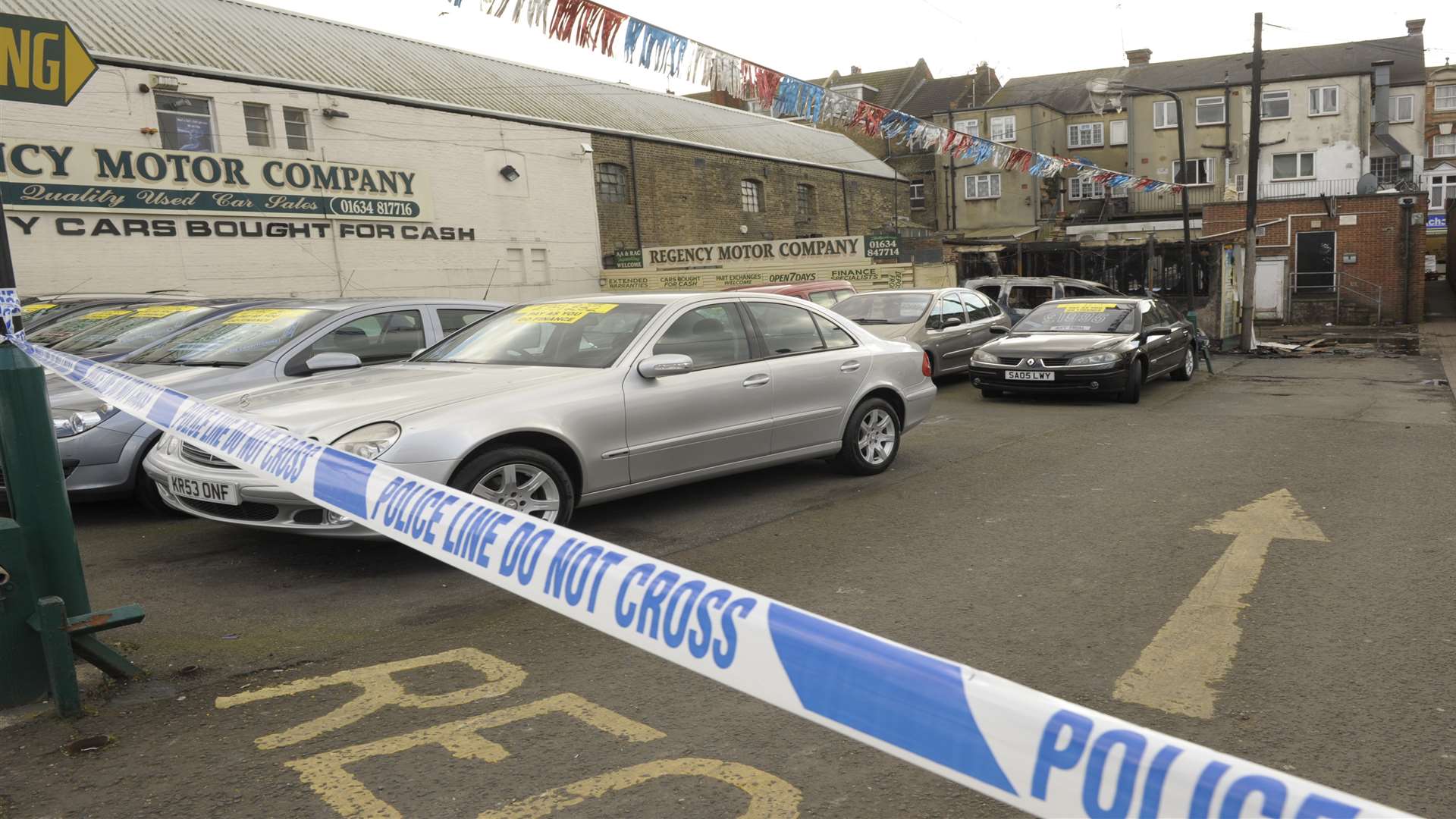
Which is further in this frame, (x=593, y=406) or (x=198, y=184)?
(x=198, y=184)

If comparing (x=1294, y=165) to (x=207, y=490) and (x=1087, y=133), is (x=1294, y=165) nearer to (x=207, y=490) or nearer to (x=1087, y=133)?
(x=1087, y=133)

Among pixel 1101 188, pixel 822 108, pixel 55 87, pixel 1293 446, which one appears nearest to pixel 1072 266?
pixel 822 108

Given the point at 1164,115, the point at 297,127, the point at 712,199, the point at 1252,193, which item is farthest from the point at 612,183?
the point at 1164,115

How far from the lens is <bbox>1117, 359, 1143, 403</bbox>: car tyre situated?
41.3 feet

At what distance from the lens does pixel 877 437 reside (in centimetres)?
797

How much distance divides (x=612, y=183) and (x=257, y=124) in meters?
11.7

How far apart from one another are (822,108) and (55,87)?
9749mm

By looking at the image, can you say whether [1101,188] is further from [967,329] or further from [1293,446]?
[1293,446]

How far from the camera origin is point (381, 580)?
5.23m

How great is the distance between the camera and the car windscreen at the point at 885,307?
1475 centimetres

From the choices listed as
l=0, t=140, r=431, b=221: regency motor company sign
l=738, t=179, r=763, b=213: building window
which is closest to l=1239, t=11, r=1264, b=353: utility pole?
l=0, t=140, r=431, b=221: regency motor company sign

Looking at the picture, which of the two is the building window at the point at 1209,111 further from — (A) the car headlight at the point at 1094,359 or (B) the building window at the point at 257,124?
(B) the building window at the point at 257,124

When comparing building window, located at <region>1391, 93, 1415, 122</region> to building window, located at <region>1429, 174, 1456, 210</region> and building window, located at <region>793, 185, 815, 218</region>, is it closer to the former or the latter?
building window, located at <region>1429, 174, 1456, 210</region>

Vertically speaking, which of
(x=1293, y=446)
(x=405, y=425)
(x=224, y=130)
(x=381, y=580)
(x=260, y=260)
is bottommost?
(x=1293, y=446)
